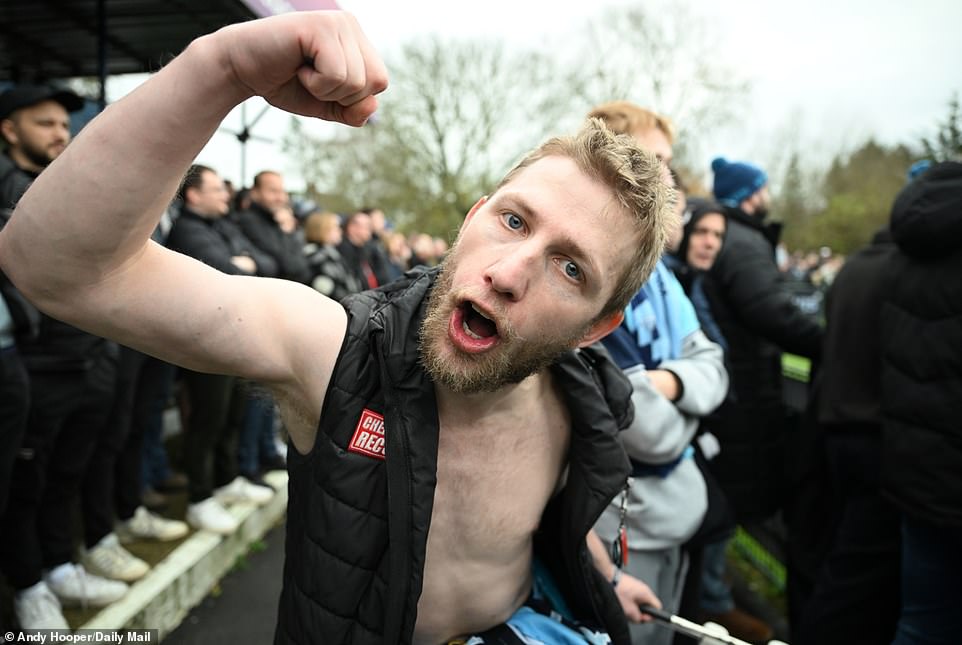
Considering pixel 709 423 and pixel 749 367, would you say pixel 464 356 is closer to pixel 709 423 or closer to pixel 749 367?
pixel 709 423

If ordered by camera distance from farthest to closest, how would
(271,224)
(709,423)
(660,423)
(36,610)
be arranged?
(271,224), (709,423), (36,610), (660,423)

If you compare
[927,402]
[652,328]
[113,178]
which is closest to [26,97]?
[113,178]

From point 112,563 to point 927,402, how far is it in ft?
12.5

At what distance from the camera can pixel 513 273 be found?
132 centimetres

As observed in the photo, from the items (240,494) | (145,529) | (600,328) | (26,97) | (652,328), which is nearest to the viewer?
(600,328)

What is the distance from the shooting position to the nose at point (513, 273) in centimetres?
132

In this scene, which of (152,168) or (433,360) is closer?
(152,168)

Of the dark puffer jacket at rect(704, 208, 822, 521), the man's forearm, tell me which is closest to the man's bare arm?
the man's forearm

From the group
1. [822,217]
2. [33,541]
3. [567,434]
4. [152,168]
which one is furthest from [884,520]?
[822,217]

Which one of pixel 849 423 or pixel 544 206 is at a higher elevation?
pixel 544 206

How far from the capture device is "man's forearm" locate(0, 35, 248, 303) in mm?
860

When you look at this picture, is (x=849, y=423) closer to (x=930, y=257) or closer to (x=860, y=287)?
(x=860, y=287)

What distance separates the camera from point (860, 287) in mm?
2971

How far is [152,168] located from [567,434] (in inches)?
51.0
